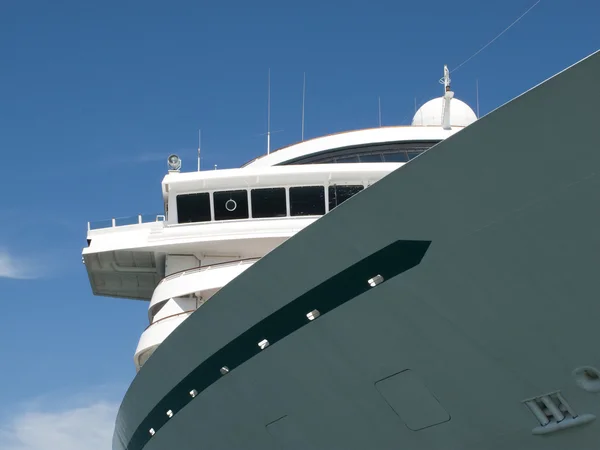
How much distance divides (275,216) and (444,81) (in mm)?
3956

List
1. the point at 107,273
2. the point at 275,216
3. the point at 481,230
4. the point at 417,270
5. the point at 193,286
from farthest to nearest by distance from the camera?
the point at 107,273 → the point at 275,216 → the point at 193,286 → the point at 417,270 → the point at 481,230

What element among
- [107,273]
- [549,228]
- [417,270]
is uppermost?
[107,273]

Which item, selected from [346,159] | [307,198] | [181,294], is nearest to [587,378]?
[181,294]

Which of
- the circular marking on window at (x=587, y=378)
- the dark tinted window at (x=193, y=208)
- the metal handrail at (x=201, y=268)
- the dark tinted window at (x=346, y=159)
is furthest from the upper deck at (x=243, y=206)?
the circular marking on window at (x=587, y=378)

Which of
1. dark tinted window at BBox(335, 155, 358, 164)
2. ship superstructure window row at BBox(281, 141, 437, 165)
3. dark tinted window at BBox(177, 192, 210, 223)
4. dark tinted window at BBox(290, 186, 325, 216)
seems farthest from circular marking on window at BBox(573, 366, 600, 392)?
dark tinted window at BBox(335, 155, 358, 164)

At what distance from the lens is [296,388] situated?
30.0ft

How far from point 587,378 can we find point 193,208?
967cm

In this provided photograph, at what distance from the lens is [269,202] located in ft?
47.8

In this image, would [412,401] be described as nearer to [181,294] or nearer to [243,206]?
[181,294]

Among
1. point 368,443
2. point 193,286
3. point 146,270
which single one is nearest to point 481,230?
point 368,443

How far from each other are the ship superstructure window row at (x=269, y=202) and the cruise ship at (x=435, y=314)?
3629 millimetres

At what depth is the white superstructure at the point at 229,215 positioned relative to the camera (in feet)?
44.4

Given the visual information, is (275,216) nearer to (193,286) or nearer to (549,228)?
(193,286)

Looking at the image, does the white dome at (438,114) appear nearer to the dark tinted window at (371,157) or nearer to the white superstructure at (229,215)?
the white superstructure at (229,215)
